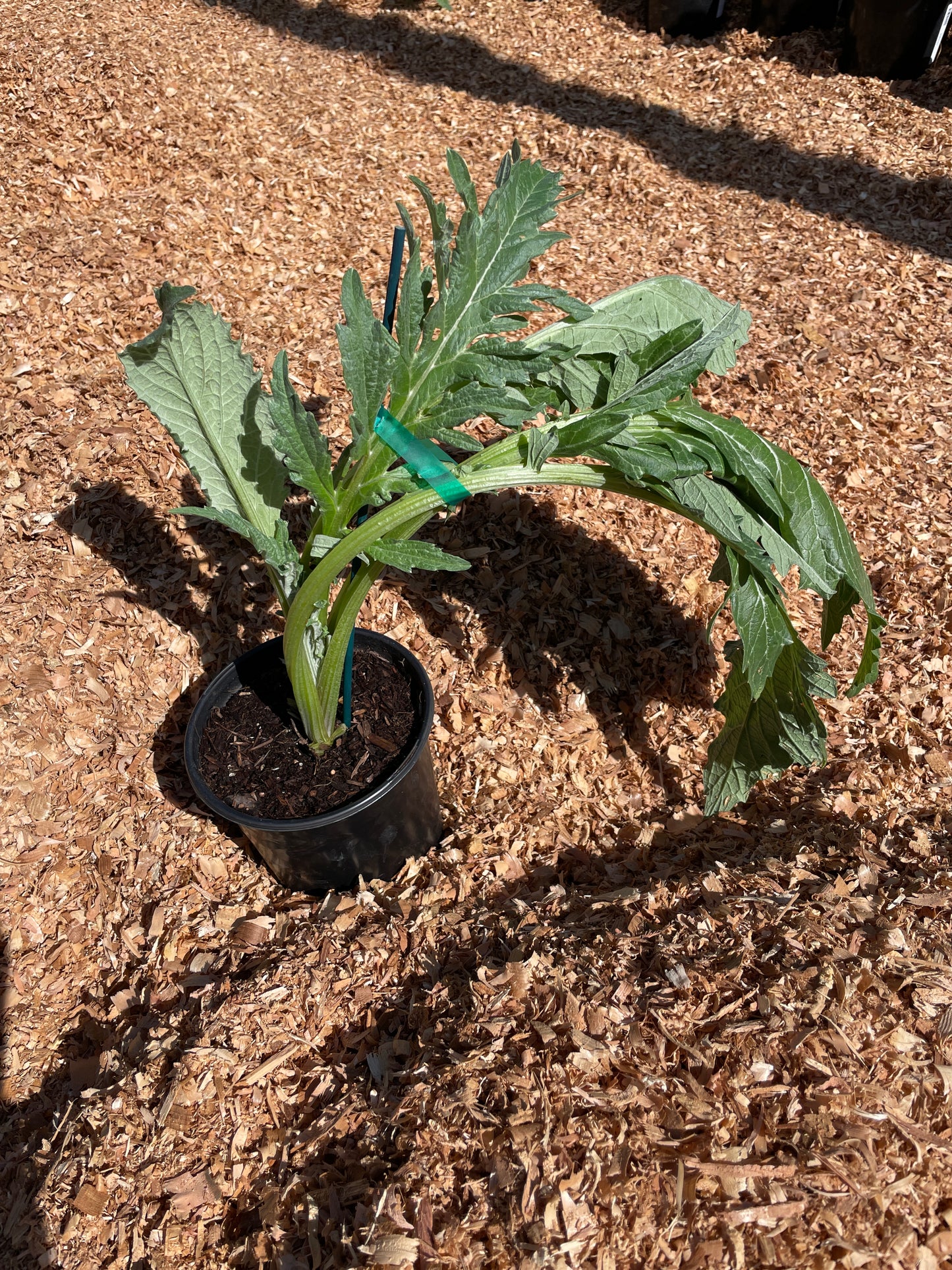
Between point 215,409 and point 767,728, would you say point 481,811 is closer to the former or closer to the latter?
point 767,728

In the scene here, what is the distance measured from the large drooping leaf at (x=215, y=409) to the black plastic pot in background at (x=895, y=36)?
217 inches

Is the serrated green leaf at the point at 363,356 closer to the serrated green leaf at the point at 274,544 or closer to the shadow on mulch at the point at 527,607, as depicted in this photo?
the serrated green leaf at the point at 274,544

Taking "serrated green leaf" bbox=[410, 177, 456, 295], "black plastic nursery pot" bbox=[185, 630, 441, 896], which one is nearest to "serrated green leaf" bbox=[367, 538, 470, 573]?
"serrated green leaf" bbox=[410, 177, 456, 295]

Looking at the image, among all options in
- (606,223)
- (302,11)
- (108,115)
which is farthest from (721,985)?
(302,11)

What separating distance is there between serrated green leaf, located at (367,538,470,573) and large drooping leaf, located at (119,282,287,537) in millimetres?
299

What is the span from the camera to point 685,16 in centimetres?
586

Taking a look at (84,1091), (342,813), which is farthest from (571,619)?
(84,1091)

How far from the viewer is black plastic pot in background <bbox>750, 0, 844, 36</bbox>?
5.59 meters

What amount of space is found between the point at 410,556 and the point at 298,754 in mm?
731

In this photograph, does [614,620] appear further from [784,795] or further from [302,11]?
[302,11]

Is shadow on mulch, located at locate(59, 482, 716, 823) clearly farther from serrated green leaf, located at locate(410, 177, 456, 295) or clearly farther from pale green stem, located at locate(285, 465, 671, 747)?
serrated green leaf, located at locate(410, 177, 456, 295)

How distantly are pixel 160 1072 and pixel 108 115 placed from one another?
4.49 metres

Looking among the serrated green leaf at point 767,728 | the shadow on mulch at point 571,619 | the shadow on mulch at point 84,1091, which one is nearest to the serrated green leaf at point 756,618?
the serrated green leaf at point 767,728

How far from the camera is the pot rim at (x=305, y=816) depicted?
72.4 inches
